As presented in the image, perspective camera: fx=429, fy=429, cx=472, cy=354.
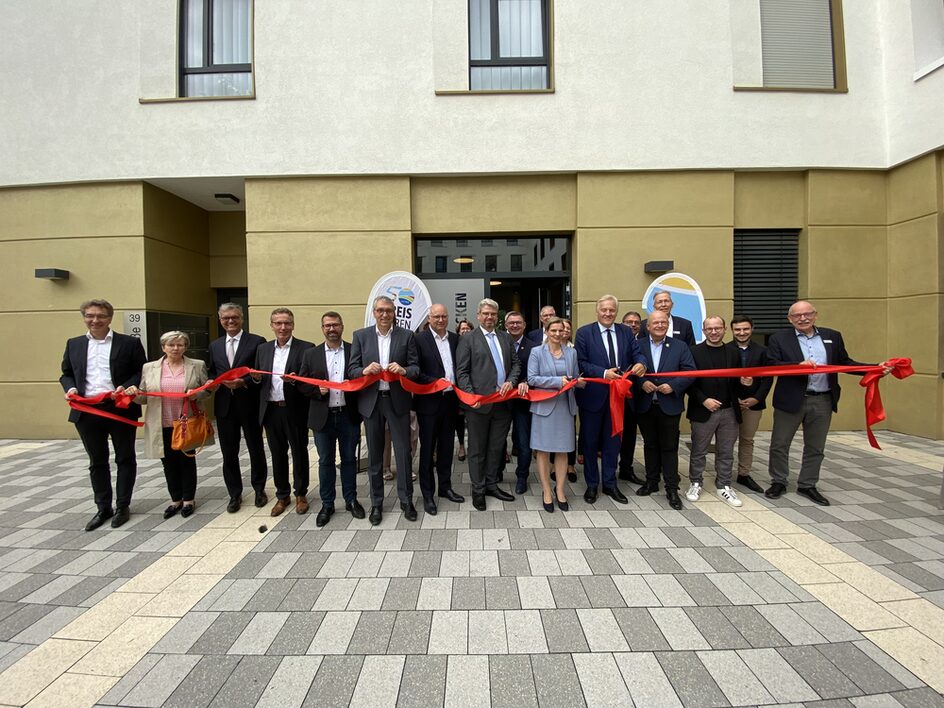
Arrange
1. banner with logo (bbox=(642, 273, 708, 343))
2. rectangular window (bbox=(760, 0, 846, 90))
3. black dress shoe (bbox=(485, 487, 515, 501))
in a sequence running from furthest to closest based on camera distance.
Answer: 1. rectangular window (bbox=(760, 0, 846, 90))
2. banner with logo (bbox=(642, 273, 708, 343))
3. black dress shoe (bbox=(485, 487, 515, 501))

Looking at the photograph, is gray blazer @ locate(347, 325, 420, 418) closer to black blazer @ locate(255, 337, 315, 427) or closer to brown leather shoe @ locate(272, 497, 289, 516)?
black blazer @ locate(255, 337, 315, 427)

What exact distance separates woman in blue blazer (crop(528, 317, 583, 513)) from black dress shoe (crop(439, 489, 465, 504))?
892mm

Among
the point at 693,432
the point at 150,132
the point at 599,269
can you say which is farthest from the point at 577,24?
the point at 150,132

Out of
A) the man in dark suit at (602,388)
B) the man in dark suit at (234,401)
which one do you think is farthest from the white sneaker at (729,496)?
the man in dark suit at (234,401)

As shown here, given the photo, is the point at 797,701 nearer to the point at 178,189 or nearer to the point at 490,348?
the point at 490,348

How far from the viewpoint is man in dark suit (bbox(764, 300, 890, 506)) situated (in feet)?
14.6

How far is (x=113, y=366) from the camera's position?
4.05 metres

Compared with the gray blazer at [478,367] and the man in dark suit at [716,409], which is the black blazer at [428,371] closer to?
the gray blazer at [478,367]

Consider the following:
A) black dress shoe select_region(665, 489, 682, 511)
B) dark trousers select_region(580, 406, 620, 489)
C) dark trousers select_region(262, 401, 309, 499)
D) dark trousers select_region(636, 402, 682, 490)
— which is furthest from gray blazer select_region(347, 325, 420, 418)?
black dress shoe select_region(665, 489, 682, 511)

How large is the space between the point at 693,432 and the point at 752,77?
6.62 meters

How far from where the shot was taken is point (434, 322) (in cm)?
458

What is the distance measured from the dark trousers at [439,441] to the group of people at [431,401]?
0.05 feet

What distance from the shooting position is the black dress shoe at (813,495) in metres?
4.36

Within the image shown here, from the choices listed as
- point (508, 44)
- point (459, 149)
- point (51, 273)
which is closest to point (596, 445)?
point (459, 149)
